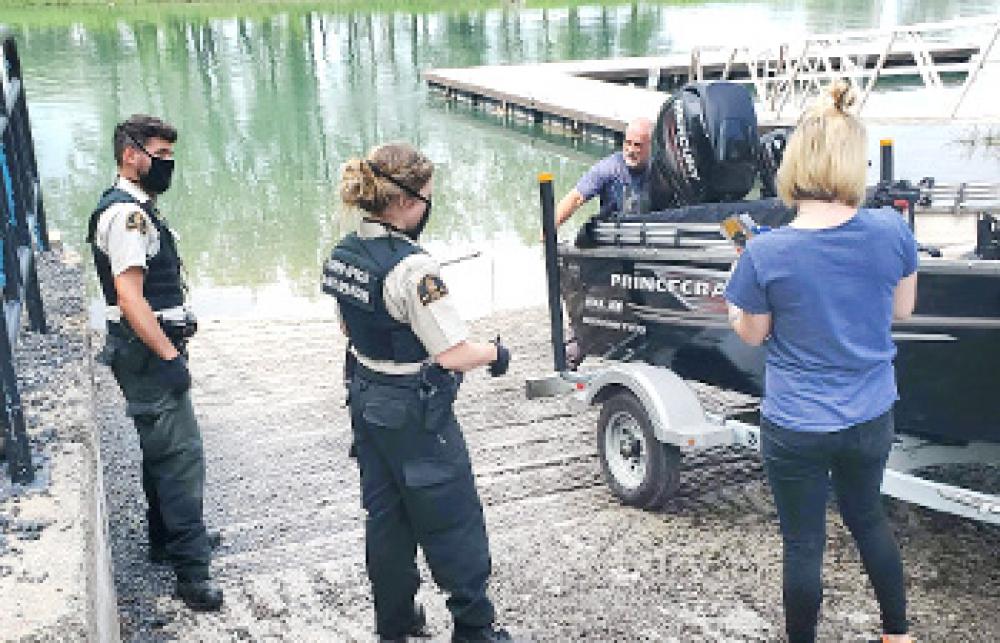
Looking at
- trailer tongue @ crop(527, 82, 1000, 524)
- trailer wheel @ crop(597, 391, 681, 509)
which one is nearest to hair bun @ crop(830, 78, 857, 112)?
trailer tongue @ crop(527, 82, 1000, 524)

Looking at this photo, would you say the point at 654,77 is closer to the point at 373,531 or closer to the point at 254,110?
the point at 254,110

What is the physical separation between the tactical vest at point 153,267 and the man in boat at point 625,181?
82.9 inches

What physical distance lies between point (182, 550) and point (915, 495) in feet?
8.03

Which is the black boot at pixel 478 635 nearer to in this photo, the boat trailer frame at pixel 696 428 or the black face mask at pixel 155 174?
the boat trailer frame at pixel 696 428

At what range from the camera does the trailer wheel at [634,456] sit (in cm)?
419

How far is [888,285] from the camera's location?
8.91 ft

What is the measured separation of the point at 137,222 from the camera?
11.1 feet

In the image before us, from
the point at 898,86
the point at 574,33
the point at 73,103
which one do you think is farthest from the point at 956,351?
the point at 574,33

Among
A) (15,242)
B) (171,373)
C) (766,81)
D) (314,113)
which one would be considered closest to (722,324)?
(171,373)

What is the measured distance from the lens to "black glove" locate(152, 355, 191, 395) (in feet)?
11.5

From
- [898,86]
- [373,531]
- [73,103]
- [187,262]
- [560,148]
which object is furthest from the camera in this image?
[898,86]

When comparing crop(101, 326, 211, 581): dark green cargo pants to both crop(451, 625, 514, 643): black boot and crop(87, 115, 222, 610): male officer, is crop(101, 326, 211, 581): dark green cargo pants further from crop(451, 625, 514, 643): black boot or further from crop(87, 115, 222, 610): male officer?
crop(451, 625, 514, 643): black boot

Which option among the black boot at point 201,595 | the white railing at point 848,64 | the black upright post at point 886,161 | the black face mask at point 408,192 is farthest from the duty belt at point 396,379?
the white railing at point 848,64

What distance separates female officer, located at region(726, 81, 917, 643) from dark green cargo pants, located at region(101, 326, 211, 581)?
1.91 metres
